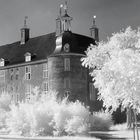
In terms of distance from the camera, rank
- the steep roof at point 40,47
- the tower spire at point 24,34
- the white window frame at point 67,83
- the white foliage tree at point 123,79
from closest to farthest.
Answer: the white foliage tree at point 123,79
the white window frame at point 67,83
the steep roof at point 40,47
the tower spire at point 24,34

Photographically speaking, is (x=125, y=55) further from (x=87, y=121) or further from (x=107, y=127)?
(x=107, y=127)

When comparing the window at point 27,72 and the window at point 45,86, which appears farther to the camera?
the window at point 27,72

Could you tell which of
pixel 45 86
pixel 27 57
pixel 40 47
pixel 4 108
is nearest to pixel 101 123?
pixel 45 86

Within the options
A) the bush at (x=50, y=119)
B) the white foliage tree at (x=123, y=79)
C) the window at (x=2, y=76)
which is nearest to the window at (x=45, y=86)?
the window at (x=2, y=76)

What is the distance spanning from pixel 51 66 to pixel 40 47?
23.6 feet

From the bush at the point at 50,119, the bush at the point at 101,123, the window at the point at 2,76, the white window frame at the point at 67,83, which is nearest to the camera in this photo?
the bush at the point at 50,119

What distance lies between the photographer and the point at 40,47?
56750 millimetres

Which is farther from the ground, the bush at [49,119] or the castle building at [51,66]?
the castle building at [51,66]

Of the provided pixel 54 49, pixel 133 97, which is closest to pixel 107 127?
pixel 54 49

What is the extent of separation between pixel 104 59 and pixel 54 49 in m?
15.2

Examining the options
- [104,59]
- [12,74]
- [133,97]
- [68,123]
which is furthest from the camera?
[12,74]

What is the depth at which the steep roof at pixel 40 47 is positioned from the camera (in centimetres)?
5225

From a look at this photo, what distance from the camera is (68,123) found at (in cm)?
3297

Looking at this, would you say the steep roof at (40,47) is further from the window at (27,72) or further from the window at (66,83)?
the window at (66,83)
